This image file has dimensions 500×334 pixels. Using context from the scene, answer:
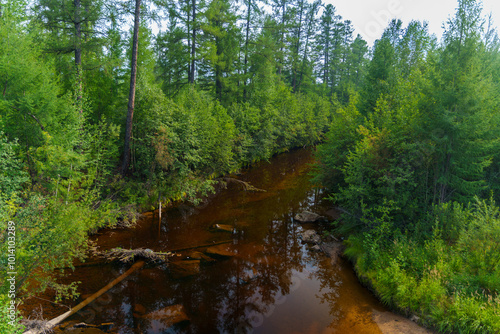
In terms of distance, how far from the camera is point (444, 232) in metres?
9.30

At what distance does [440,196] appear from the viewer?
33.2ft

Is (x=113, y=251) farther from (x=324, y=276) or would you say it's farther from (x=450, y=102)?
(x=450, y=102)

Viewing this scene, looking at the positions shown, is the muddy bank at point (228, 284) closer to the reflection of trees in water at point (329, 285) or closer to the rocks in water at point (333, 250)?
Result: the reflection of trees in water at point (329, 285)

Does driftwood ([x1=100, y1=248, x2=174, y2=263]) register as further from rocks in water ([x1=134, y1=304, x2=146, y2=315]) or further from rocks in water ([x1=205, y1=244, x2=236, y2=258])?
rocks in water ([x1=134, y1=304, x2=146, y2=315])

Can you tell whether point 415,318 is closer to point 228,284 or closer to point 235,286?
point 235,286

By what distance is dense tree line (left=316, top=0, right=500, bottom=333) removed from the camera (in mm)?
7223

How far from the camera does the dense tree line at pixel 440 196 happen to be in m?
7.22

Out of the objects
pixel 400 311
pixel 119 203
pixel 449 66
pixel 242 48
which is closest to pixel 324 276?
pixel 400 311

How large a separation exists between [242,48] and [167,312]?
25.9 meters

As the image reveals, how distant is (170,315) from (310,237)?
7.33 metres

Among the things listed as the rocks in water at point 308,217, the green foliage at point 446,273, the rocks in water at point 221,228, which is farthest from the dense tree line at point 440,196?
the rocks in water at point 221,228

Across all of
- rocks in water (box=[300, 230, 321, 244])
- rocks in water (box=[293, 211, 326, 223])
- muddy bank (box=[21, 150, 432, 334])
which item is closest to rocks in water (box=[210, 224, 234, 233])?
muddy bank (box=[21, 150, 432, 334])

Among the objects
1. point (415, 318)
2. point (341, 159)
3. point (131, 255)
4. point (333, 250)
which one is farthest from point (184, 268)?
point (341, 159)

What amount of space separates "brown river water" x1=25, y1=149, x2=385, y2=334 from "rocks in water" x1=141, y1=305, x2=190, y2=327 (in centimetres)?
11
